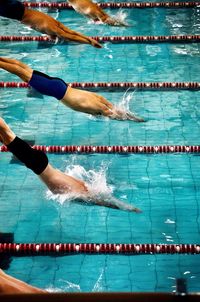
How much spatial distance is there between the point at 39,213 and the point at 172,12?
172 inches

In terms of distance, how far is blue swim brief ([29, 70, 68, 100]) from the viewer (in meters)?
4.13

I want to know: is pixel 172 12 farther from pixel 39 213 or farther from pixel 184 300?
pixel 184 300

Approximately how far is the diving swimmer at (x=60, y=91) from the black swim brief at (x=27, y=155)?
0.82 metres

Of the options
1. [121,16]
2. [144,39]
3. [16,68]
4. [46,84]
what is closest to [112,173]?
[46,84]

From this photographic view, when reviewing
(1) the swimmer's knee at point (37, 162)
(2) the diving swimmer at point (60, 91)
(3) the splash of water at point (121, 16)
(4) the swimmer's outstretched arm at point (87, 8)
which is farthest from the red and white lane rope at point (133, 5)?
(1) the swimmer's knee at point (37, 162)

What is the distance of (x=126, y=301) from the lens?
47.7 inches

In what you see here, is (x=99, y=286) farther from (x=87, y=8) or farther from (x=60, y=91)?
(x=87, y=8)

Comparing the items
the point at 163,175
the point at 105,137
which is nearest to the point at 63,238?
the point at 163,175

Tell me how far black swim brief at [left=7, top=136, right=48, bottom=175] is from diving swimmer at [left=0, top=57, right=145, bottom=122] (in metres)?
0.82

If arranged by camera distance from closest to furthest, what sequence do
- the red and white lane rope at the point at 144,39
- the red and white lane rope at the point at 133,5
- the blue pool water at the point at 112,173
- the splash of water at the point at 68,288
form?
the splash of water at the point at 68,288 < the blue pool water at the point at 112,173 < the red and white lane rope at the point at 144,39 < the red and white lane rope at the point at 133,5

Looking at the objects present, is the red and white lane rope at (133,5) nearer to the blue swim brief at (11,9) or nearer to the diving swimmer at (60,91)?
the diving swimmer at (60,91)

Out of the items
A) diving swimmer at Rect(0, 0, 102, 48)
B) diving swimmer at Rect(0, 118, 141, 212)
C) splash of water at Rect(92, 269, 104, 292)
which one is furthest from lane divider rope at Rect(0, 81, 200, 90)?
splash of water at Rect(92, 269, 104, 292)

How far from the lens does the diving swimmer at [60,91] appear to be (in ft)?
13.5

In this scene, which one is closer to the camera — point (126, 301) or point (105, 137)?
point (126, 301)
